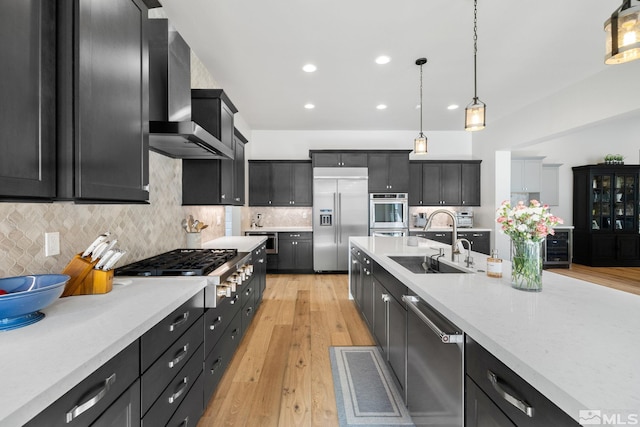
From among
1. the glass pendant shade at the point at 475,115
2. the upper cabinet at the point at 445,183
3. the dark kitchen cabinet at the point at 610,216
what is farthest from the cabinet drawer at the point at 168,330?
the dark kitchen cabinet at the point at 610,216

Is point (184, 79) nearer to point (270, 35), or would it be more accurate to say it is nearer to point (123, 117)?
point (123, 117)

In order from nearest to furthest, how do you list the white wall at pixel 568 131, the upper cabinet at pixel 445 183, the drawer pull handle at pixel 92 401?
the drawer pull handle at pixel 92 401
the white wall at pixel 568 131
the upper cabinet at pixel 445 183

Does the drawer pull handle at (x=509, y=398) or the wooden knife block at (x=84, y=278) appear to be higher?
the wooden knife block at (x=84, y=278)

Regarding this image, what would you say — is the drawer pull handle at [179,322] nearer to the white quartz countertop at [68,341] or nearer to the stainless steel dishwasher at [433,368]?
the white quartz countertop at [68,341]

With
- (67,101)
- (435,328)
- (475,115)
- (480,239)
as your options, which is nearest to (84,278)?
(67,101)

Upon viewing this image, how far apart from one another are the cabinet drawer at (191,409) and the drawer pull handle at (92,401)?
0.58 metres

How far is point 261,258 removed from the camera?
12.7 feet

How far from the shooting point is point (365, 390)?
2105 mm

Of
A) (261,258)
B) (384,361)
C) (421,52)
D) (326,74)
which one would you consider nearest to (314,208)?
(261,258)

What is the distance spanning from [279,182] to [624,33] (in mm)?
5415

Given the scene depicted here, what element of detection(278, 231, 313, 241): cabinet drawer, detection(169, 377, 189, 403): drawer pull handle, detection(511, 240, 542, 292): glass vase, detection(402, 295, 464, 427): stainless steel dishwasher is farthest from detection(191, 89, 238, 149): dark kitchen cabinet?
detection(278, 231, 313, 241): cabinet drawer

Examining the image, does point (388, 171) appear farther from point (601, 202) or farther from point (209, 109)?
point (601, 202)

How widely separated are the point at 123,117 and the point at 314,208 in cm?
451

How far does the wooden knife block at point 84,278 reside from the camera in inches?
53.6
